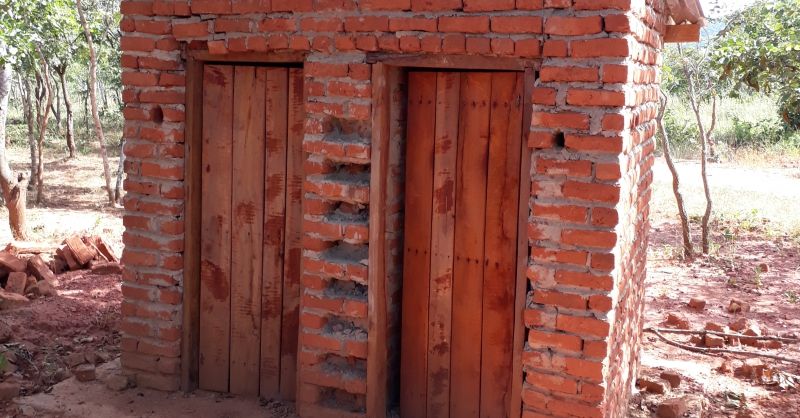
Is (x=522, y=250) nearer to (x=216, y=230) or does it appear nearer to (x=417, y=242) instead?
(x=417, y=242)

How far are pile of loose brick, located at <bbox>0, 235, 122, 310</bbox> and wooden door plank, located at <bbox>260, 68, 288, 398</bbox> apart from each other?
306 centimetres

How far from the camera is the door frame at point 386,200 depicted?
3.75m

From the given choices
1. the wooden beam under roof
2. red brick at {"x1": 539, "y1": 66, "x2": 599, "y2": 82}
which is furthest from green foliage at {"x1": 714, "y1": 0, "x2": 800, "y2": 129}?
red brick at {"x1": 539, "y1": 66, "x2": 599, "y2": 82}

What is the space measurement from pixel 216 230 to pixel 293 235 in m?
0.52

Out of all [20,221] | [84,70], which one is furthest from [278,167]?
[84,70]

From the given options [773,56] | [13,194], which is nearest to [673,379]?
[773,56]

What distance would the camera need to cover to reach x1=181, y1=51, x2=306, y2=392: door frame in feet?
14.6

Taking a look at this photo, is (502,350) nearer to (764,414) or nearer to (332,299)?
(332,299)

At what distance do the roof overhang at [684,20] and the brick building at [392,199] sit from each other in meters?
0.03

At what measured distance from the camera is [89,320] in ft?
20.6

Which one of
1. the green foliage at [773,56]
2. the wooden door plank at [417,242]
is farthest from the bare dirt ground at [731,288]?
the green foliage at [773,56]

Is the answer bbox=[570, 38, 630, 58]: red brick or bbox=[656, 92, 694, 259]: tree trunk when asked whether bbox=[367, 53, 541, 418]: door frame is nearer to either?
bbox=[570, 38, 630, 58]: red brick

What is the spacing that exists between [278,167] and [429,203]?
3.08 feet

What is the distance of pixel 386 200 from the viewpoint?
407cm
